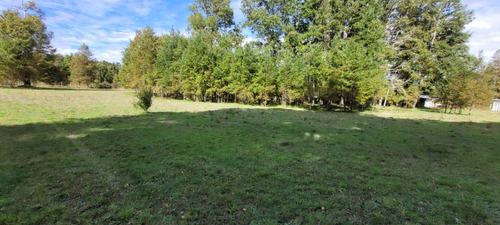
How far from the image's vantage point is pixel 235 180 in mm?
4328

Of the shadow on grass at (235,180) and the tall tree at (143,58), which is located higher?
the tall tree at (143,58)

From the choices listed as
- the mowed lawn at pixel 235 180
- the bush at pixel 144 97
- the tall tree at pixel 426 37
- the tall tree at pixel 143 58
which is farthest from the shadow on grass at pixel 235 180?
the tall tree at pixel 426 37

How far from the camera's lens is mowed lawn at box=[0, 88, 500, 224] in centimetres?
316

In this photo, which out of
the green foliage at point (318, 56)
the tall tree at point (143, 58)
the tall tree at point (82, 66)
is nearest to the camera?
the green foliage at point (318, 56)

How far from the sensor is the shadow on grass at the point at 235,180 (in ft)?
10.4

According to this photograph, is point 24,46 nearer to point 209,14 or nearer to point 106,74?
point 209,14

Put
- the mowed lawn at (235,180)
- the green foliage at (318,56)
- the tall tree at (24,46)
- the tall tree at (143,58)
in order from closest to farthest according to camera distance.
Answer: the mowed lawn at (235,180) → the green foliage at (318,56) → the tall tree at (24,46) → the tall tree at (143,58)

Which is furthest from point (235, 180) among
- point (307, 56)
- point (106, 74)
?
point (106, 74)

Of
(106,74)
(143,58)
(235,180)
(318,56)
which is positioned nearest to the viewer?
(235,180)

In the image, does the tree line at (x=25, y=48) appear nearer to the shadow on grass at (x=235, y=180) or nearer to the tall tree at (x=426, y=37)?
the shadow on grass at (x=235, y=180)

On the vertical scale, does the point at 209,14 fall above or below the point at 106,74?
above

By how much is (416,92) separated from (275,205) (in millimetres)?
36474

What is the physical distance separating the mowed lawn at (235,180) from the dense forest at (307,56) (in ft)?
52.2

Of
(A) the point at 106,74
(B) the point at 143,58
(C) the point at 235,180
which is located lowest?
(C) the point at 235,180
